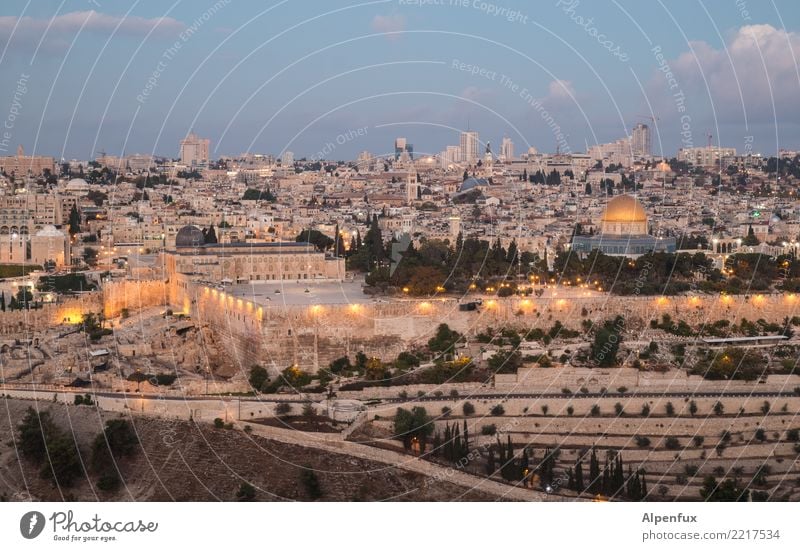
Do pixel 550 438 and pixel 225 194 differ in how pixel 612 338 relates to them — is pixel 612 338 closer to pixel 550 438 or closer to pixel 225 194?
pixel 550 438

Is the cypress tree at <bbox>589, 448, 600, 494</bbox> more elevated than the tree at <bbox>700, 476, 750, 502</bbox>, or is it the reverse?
the cypress tree at <bbox>589, 448, 600, 494</bbox>

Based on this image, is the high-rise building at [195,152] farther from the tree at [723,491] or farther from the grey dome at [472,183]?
the tree at [723,491]

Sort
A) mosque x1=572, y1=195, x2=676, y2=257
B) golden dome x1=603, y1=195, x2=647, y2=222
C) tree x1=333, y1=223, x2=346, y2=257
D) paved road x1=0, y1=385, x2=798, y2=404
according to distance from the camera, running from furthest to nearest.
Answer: golden dome x1=603, y1=195, x2=647, y2=222
mosque x1=572, y1=195, x2=676, y2=257
tree x1=333, y1=223, x2=346, y2=257
paved road x1=0, y1=385, x2=798, y2=404

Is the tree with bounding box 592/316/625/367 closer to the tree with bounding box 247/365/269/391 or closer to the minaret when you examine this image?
the tree with bounding box 247/365/269/391

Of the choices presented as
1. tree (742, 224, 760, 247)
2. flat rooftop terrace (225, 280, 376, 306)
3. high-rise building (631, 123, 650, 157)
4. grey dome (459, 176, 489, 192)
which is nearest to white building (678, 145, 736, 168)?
high-rise building (631, 123, 650, 157)

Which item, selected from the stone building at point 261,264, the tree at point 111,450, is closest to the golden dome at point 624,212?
the stone building at point 261,264

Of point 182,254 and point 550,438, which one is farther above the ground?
point 182,254

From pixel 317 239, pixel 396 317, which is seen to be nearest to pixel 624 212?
pixel 317 239

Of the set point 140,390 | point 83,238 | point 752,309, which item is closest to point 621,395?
point 752,309
